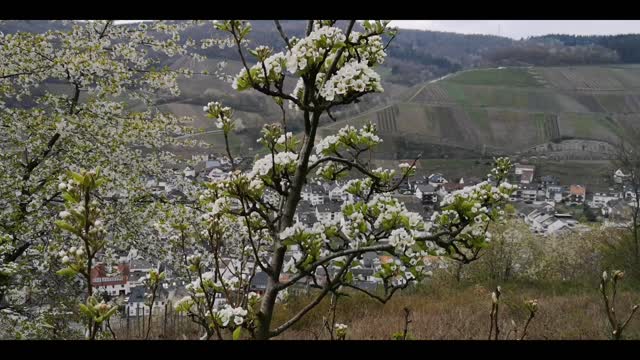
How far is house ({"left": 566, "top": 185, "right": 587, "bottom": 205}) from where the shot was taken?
2442 centimetres

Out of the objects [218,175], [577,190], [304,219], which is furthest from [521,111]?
[304,219]

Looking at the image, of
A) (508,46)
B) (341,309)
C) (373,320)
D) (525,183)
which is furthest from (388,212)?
(508,46)

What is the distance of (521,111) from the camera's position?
3794 cm

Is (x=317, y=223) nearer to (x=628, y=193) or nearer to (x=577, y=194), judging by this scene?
(x=628, y=193)

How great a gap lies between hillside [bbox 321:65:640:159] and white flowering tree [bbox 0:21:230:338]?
1942 cm

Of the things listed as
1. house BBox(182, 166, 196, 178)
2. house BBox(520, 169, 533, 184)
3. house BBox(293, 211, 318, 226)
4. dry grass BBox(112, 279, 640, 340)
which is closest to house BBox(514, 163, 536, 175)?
Answer: house BBox(520, 169, 533, 184)

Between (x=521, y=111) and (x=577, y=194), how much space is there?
14.4 metres

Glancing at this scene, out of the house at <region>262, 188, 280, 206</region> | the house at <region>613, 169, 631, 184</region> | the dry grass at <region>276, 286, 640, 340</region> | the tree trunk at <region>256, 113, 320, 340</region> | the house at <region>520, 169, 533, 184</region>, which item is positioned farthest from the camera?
the house at <region>520, 169, 533, 184</region>

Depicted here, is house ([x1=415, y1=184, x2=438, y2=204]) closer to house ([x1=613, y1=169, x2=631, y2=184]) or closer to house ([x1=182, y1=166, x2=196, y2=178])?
house ([x1=182, y1=166, x2=196, y2=178])

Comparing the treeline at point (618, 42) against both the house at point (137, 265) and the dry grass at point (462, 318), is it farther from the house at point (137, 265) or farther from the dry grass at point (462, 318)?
the house at point (137, 265)

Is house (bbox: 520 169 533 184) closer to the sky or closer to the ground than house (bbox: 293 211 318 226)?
closer to the ground

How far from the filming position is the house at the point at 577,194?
80.1 feet
